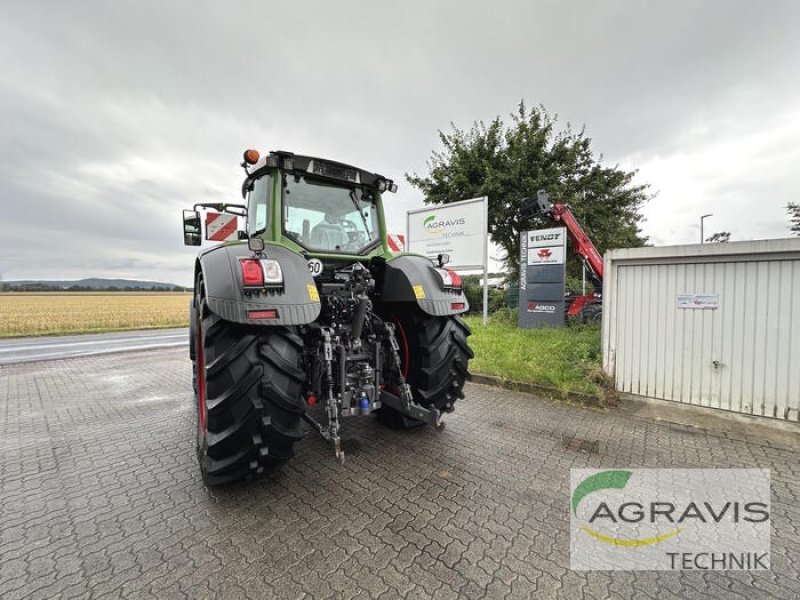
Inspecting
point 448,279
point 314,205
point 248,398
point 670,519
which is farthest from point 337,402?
point 670,519

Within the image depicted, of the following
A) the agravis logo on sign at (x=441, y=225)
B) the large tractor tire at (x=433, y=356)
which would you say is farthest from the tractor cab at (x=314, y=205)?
the agravis logo on sign at (x=441, y=225)

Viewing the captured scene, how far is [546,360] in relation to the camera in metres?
5.41

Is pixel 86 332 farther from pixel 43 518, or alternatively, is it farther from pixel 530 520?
pixel 530 520

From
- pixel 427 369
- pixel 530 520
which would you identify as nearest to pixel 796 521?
pixel 530 520

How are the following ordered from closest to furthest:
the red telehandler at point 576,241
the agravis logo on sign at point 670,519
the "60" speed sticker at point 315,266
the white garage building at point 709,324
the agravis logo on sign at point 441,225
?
the agravis logo on sign at point 670,519 < the "60" speed sticker at point 315,266 < the white garage building at point 709,324 < the red telehandler at point 576,241 < the agravis logo on sign at point 441,225

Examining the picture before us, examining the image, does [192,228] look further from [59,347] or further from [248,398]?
[59,347]

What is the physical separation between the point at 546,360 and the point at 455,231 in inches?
216

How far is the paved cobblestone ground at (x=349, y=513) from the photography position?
66.6 inches

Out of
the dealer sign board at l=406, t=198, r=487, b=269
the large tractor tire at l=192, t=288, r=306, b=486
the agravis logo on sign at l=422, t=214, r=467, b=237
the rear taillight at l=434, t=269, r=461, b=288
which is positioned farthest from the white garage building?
the agravis logo on sign at l=422, t=214, r=467, b=237

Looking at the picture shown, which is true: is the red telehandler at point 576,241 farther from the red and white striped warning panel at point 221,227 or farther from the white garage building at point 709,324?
the red and white striped warning panel at point 221,227

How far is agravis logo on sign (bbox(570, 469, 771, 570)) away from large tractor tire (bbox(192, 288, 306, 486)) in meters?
1.74

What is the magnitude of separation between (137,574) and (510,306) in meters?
12.0

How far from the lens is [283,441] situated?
2.21 m

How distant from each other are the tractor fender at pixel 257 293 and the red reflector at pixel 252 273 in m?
0.05
